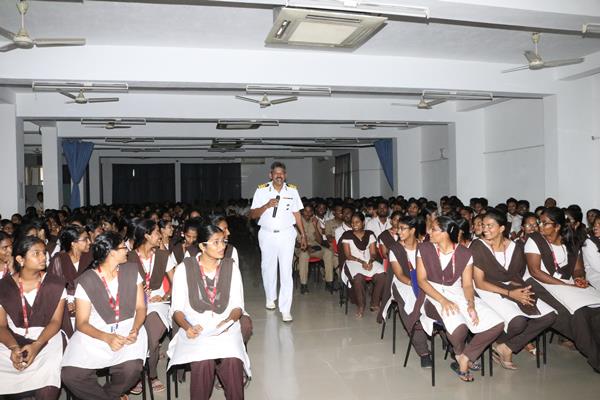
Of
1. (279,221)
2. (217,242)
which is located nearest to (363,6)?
(217,242)

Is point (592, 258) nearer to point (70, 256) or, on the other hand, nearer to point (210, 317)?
point (210, 317)

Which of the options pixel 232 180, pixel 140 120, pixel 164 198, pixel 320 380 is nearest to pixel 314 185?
pixel 232 180

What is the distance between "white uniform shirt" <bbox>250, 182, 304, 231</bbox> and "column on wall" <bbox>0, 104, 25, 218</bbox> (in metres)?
4.94

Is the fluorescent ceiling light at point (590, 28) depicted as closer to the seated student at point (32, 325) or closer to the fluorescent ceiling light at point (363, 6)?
the fluorescent ceiling light at point (363, 6)

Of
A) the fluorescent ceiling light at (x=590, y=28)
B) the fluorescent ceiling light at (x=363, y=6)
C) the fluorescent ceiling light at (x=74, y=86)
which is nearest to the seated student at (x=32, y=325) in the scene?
the fluorescent ceiling light at (x=363, y=6)

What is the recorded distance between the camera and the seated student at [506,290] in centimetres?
353

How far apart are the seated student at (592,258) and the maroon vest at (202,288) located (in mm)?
3105

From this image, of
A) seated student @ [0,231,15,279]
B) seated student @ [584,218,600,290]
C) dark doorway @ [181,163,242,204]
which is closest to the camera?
seated student @ [0,231,15,279]

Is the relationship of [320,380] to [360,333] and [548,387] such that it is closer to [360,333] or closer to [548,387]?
[360,333]

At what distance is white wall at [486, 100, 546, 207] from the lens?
8.08 meters

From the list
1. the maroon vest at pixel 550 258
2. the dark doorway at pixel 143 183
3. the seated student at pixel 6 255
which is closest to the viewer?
the seated student at pixel 6 255

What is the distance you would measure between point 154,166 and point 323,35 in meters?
17.6

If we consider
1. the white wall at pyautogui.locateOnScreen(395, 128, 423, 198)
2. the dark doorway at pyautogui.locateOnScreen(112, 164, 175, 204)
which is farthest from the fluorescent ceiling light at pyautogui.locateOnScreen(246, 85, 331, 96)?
the dark doorway at pyautogui.locateOnScreen(112, 164, 175, 204)

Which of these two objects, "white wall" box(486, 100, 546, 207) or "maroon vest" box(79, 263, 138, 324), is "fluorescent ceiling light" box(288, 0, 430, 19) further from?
"white wall" box(486, 100, 546, 207)
